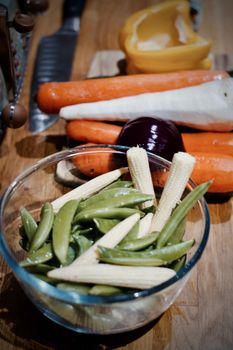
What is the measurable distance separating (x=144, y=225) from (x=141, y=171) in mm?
125

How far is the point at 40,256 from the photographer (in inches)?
35.5

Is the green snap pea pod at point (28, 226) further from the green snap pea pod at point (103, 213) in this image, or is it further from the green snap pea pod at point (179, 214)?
the green snap pea pod at point (179, 214)

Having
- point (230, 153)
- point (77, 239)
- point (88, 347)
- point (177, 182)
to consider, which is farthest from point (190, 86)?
point (88, 347)

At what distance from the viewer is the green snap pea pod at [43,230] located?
3.05ft

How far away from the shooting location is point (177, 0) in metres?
1.54

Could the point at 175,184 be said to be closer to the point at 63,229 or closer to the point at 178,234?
the point at 178,234

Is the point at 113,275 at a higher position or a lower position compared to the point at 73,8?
lower

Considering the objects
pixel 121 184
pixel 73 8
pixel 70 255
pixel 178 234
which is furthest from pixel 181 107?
pixel 73 8

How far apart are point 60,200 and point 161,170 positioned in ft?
0.73

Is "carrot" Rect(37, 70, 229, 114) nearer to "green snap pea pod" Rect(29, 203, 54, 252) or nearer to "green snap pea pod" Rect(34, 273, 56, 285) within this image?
"green snap pea pod" Rect(29, 203, 54, 252)

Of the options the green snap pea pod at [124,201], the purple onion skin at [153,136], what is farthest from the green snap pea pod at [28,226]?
the purple onion skin at [153,136]

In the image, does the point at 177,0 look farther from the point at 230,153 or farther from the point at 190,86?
the point at 230,153

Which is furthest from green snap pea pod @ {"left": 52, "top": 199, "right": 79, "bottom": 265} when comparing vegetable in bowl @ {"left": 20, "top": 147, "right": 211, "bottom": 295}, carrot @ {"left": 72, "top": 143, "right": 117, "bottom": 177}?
carrot @ {"left": 72, "top": 143, "right": 117, "bottom": 177}

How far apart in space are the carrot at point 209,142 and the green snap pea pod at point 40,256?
0.50 meters
